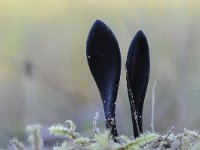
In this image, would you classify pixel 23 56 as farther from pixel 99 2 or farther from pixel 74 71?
pixel 99 2

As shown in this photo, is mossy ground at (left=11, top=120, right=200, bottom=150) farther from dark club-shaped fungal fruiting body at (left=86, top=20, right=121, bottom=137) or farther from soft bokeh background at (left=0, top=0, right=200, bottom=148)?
soft bokeh background at (left=0, top=0, right=200, bottom=148)

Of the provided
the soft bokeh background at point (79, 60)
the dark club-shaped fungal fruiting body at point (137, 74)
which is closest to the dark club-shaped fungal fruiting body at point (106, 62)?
the dark club-shaped fungal fruiting body at point (137, 74)

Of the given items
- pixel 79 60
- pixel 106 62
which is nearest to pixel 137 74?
pixel 106 62

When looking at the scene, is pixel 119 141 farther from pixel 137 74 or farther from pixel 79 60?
pixel 79 60

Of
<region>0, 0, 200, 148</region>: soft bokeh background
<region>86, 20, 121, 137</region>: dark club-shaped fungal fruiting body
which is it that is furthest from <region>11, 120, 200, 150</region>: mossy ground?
<region>0, 0, 200, 148</region>: soft bokeh background

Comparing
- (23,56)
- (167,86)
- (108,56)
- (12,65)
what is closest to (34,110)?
(23,56)

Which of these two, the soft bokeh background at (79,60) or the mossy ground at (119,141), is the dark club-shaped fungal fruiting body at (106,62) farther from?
the soft bokeh background at (79,60)
